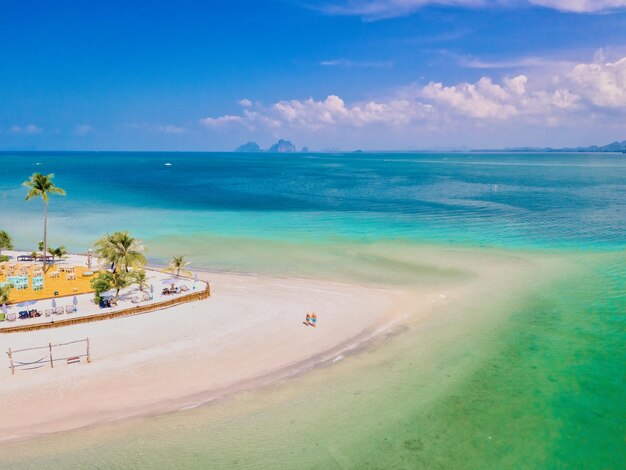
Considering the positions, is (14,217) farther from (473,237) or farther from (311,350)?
(473,237)

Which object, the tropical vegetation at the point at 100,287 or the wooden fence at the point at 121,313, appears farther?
the tropical vegetation at the point at 100,287

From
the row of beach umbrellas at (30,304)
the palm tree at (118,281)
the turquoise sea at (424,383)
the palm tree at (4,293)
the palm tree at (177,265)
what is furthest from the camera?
the palm tree at (177,265)

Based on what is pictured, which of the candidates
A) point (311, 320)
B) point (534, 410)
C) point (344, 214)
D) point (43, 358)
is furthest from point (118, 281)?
point (344, 214)

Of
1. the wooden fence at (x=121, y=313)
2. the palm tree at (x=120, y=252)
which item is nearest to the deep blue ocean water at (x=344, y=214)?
the palm tree at (x=120, y=252)

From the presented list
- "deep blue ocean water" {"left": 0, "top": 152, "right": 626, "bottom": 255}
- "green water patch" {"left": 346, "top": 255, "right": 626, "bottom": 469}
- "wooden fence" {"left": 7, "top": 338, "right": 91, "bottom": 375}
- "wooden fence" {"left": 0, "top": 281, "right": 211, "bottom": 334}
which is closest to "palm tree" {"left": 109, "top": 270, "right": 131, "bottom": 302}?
"wooden fence" {"left": 0, "top": 281, "right": 211, "bottom": 334}

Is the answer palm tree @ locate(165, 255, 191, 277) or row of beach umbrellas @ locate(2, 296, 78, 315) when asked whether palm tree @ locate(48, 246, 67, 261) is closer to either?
palm tree @ locate(165, 255, 191, 277)

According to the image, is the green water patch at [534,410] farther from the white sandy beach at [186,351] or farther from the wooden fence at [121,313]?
the wooden fence at [121,313]

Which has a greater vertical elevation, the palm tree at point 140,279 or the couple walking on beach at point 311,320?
the palm tree at point 140,279
